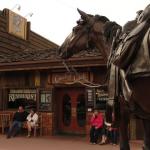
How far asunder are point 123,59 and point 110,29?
1.60 meters

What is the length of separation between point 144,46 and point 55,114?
14.7 m

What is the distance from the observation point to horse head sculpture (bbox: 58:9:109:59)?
6.16 metres

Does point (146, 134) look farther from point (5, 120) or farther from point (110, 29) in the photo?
point (5, 120)

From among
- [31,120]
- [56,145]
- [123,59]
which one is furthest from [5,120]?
[123,59]

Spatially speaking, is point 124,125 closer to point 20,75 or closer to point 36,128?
point 36,128

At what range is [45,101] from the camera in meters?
18.5

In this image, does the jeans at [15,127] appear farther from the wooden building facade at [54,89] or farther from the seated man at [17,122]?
the wooden building facade at [54,89]

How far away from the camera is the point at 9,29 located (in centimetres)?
2377

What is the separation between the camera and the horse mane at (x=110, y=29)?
5.68 m

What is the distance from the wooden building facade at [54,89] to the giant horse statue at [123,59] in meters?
9.57

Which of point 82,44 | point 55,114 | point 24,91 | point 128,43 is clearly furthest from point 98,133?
point 128,43

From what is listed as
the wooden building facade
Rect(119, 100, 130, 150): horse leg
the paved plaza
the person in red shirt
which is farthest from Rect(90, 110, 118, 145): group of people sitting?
Rect(119, 100, 130, 150): horse leg

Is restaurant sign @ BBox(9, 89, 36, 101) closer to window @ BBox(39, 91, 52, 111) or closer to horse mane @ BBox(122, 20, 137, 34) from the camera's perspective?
window @ BBox(39, 91, 52, 111)

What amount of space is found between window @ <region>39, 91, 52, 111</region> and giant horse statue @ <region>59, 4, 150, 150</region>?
1190 cm
